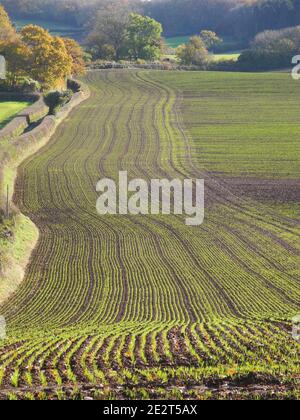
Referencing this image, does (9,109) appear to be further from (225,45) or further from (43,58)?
(225,45)

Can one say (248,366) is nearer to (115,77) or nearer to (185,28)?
(115,77)

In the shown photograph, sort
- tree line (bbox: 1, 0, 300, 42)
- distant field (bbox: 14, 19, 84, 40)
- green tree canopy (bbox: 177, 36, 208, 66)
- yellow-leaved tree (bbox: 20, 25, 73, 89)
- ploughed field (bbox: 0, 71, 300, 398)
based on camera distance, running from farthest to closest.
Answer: distant field (bbox: 14, 19, 84, 40)
tree line (bbox: 1, 0, 300, 42)
green tree canopy (bbox: 177, 36, 208, 66)
yellow-leaved tree (bbox: 20, 25, 73, 89)
ploughed field (bbox: 0, 71, 300, 398)

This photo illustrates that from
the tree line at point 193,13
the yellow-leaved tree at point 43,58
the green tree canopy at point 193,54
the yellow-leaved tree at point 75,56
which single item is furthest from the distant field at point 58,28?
the yellow-leaved tree at point 43,58

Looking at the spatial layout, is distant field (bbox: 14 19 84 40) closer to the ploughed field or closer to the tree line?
the tree line

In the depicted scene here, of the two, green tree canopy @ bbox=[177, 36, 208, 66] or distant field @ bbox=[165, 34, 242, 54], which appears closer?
green tree canopy @ bbox=[177, 36, 208, 66]

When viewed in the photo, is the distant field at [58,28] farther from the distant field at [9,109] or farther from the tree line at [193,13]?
the distant field at [9,109]

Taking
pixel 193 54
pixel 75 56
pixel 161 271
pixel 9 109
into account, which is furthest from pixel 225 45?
pixel 161 271

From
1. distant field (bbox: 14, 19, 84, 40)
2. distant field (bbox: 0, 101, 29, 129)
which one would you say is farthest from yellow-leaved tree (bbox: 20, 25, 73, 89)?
distant field (bbox: 14, 19, 84, 40)
